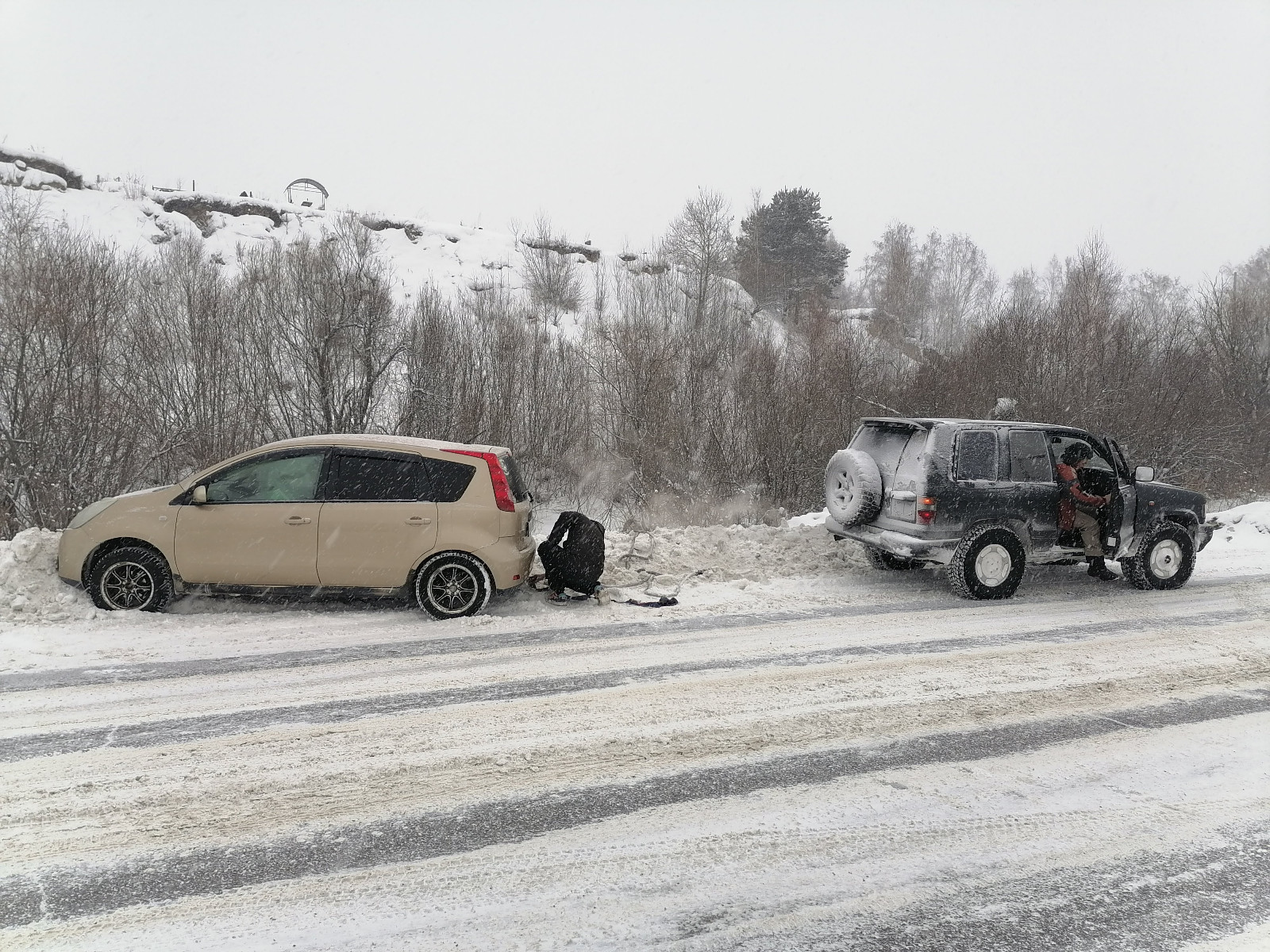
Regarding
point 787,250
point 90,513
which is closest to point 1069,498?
point 90,513

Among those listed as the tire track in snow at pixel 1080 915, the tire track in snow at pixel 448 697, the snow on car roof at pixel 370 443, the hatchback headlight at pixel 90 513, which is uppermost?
Result: the snow on car roof at pixel 370 443

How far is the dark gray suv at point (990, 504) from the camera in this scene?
845 cm

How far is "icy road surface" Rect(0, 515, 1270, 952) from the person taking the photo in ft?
9.90

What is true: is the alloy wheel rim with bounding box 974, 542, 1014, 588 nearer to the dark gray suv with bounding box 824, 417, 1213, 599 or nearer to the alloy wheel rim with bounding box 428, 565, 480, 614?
the dark gray suv with bounding box 824, 417, 1213, 599

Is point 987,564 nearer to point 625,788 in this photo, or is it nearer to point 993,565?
point 993,565

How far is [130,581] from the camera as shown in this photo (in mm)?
7188

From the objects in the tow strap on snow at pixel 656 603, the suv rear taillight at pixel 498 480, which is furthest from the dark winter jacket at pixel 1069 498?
the suv rear taillight at pixel 498 480

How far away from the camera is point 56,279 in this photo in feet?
48.4

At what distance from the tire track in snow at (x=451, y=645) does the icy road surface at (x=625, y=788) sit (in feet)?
0.13

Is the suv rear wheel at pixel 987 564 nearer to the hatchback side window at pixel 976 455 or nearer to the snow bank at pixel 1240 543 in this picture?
the hatchback side window at pixel 976 455

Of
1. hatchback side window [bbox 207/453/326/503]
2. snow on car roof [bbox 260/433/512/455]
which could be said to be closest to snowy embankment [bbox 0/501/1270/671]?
hatchback side window [bbox 207/453/326/503]

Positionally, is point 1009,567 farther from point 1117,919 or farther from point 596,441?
point 596,441

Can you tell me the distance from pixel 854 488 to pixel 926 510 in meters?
0.90

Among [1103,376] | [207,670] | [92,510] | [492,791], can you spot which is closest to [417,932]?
[492,791]
